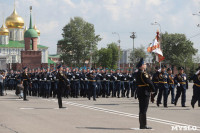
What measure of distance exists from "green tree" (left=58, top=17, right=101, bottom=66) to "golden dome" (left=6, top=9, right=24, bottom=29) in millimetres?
54148

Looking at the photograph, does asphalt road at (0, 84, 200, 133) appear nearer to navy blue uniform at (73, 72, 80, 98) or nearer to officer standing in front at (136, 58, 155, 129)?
officer standing in front at (136, 58, 155, 129)

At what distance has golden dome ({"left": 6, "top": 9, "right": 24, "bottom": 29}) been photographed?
464 ft

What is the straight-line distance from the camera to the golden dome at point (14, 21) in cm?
14138

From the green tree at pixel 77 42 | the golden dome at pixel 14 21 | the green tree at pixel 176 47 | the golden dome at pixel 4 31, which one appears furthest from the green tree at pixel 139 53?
the golden dome at pixel 4 31

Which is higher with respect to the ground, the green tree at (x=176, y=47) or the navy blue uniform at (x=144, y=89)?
the green tree at (x=176, y=47)

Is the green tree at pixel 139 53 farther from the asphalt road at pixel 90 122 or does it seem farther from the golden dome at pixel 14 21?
the asphalt road at pixel 90 122

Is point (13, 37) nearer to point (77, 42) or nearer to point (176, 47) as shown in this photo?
point (176, 47)

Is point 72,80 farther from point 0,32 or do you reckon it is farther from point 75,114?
point 0,32

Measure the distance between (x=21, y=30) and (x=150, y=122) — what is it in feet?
471

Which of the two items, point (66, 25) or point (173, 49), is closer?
point (66, 25)

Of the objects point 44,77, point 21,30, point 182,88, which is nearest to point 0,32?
point 21,30

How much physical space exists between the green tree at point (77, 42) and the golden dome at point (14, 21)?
54.1 meters

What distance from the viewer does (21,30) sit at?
152 m

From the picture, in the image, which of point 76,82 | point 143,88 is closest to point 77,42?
point 76,82
